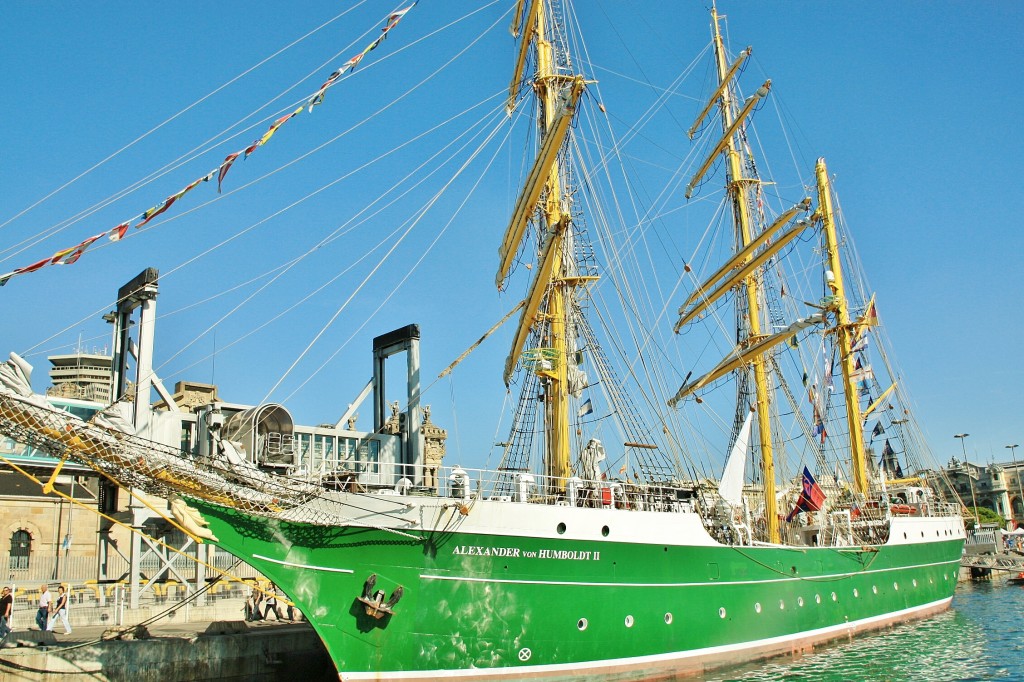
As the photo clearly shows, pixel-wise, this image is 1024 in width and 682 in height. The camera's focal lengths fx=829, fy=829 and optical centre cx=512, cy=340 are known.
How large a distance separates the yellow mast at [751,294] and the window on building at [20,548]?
27.4 metres

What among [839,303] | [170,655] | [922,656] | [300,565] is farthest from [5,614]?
[839,303]

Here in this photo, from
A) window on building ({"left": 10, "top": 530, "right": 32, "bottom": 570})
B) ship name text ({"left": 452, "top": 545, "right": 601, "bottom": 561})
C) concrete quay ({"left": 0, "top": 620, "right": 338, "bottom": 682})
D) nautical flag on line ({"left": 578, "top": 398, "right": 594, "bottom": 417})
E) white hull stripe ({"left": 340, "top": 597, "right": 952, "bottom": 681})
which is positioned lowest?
white hull stripe ({"left": 340, "top": 597, "right": 952, "bottom": 681})

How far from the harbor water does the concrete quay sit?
→ 9907mm

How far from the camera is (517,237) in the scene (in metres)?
26.0

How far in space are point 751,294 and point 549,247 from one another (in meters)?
13.9

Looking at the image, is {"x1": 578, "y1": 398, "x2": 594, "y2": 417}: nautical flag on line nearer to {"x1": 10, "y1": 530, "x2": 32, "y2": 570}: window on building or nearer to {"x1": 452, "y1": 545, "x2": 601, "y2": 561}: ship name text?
{"x1": 452, "y1": 545, "x2": 601, "y2": 561}: ship name text

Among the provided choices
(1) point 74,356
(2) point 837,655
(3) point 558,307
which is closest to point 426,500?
(3) point 558,307

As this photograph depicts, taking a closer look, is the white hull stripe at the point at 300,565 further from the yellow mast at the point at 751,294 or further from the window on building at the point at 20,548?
the window on building at the point at 20,548

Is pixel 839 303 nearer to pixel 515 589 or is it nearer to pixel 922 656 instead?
pixel 922 656

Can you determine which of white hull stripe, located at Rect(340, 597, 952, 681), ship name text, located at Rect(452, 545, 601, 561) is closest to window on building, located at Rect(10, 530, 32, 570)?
white hull stripe, located at Rect(340, 597, 952, 681)

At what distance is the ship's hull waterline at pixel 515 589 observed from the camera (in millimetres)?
16000

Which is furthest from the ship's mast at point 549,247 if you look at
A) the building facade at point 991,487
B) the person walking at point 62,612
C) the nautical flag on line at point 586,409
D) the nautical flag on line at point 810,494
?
the building facade at point 991,487

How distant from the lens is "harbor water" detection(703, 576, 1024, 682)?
20234mm

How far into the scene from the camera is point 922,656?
2288cm
